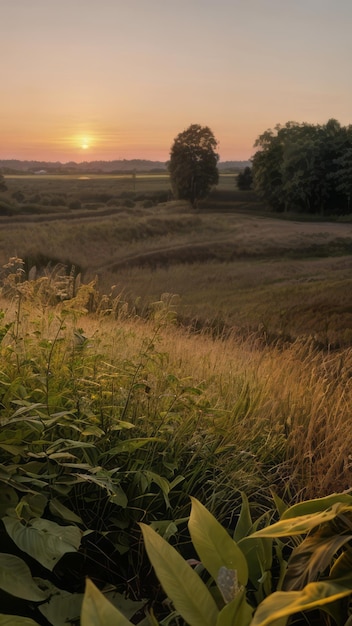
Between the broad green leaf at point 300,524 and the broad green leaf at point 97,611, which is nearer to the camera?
the broad green leaf at point 97,611

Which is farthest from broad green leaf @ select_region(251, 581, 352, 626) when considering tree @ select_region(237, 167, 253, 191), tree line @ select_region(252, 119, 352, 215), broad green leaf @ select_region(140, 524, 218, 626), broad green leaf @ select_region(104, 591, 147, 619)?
tree @ select_region(237, 167, 253, 191)

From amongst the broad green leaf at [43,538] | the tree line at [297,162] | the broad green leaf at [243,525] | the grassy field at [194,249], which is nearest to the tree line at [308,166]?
the tree line at [297,162]

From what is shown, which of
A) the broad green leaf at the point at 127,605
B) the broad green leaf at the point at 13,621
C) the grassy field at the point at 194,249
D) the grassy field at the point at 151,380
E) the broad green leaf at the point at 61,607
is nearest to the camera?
the broad green leaf at the point at 13,621

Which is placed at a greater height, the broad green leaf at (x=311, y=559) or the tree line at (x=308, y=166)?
the tree line at (x=308, y=166)

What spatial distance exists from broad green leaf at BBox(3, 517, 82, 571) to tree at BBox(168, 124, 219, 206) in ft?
15.9

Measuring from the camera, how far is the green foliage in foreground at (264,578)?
84 cm

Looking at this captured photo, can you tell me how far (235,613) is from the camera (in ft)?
2.93

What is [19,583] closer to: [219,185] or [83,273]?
[83,273]

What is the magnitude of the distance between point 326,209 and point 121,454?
4389 mm

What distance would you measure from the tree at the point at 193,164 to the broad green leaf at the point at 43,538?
486 cm

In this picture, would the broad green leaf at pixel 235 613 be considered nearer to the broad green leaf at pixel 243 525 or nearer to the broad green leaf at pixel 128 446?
the broad green leaf at pixel 243 525

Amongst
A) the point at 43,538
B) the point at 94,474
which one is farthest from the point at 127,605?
the point at 94,474

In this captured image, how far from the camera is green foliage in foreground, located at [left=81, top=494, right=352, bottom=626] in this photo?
2.76 feet

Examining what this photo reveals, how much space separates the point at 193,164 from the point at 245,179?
0.54 meters
